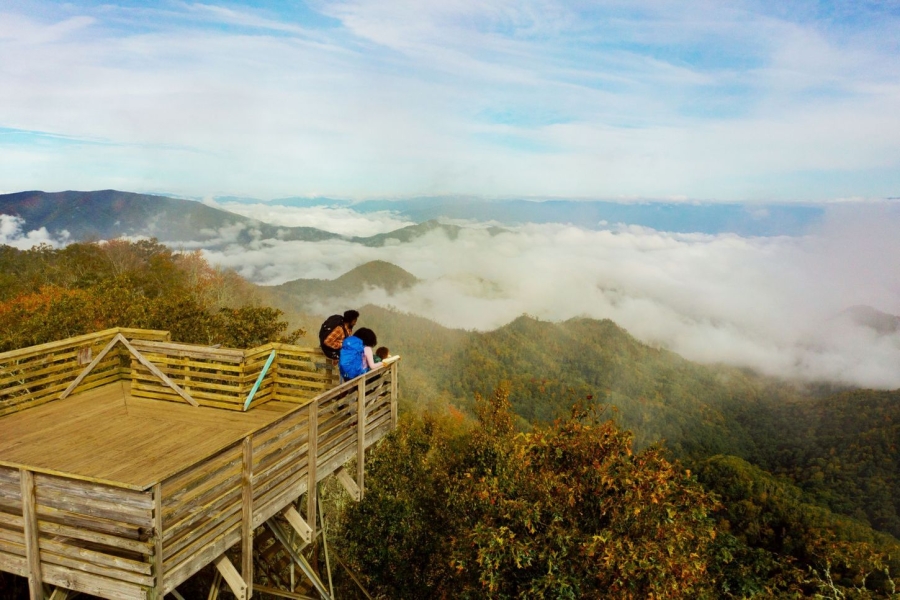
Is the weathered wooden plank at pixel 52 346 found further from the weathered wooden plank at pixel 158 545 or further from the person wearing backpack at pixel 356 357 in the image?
the weathered wooden plank at pixel 158 545

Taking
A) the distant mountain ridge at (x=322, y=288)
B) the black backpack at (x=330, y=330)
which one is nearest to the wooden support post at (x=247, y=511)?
the black backpack at (x=330, y=330)

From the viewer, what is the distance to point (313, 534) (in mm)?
8898

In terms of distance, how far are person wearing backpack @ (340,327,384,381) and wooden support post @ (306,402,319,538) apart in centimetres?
159

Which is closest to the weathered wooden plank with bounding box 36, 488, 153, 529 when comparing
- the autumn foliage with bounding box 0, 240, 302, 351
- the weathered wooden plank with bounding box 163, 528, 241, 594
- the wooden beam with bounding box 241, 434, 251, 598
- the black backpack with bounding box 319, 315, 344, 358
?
the weathered wooden plank with bounding box 163, 528, 241, 594

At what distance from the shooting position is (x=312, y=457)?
8.61m

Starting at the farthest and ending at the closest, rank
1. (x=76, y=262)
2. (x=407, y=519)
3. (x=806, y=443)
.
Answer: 1. (x=806, y=443)
2. (x=76, y=262)
3. (x=407, y=519)

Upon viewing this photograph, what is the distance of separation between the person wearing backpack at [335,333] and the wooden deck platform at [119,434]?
1.30m

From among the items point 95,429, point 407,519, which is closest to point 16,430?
point 95,429

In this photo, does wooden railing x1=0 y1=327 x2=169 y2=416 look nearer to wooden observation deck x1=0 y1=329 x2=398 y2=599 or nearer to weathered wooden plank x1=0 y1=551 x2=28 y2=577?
wooden observation deck x1=0 y1=329 x2=398 y2=599

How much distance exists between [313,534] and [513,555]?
3.08 meters

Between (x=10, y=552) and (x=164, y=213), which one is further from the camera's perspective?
(x=164, y=213)

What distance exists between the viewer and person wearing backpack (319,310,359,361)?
34.9 ft

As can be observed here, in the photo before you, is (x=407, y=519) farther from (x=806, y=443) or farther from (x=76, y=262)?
(x=806, y=443)

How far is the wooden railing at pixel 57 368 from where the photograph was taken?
32.8ft
